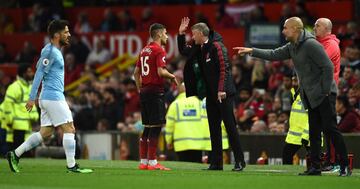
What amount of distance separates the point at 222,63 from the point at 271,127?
651 centimetres

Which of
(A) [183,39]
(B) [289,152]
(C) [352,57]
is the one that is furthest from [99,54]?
(A) [183,39]

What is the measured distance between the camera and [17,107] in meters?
26.9

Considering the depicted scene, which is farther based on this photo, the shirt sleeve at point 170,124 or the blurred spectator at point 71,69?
the blurred spectator at point 71,69

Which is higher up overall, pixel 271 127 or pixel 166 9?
pixel 166 9

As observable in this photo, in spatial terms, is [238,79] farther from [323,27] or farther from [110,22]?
[323,27]

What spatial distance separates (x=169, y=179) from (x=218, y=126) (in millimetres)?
2747

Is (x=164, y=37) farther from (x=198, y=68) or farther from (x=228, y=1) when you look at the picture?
(x=228, y=1)

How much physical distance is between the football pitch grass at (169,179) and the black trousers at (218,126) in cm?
27

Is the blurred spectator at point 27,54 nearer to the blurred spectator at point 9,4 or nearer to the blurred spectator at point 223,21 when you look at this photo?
the blurred spectator at point 9,4

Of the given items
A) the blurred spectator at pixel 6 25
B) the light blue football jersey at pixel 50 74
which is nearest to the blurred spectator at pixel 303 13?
the blurred spectator at pixel 6 25

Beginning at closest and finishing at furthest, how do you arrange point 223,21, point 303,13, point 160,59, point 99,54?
point 160,59 → point 303,13 → point 223,21 → point 99,54

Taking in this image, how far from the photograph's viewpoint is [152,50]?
20.2 meters

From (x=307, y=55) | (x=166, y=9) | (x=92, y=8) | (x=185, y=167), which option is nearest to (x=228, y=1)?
(x=166, y=9)

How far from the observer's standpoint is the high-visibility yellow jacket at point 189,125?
81.8 feet
